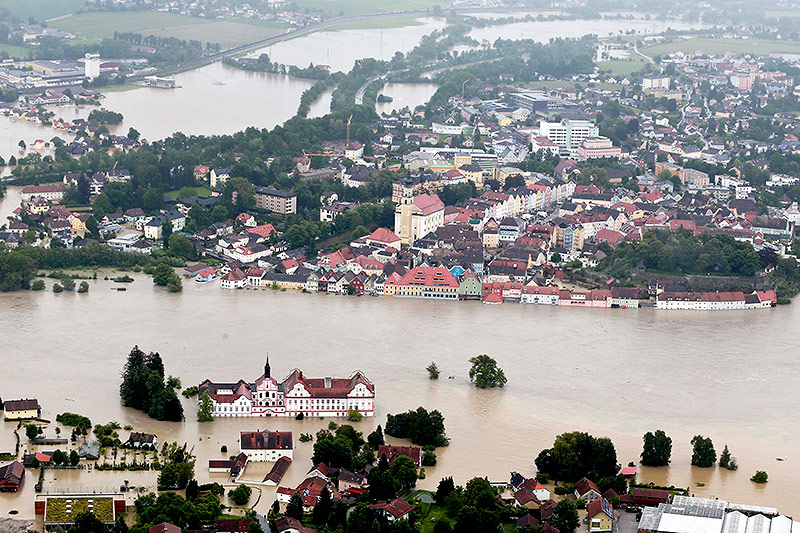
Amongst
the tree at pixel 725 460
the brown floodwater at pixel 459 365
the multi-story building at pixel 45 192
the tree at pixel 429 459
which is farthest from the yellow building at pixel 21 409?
the multi-story building at pixel 45 192

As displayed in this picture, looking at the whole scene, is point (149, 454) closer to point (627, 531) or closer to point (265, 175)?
point (627, 531)

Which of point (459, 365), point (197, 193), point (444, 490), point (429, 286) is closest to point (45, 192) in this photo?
point (197, 193)

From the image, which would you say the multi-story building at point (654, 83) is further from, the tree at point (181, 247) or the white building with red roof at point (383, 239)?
the tree at point (181, 247)

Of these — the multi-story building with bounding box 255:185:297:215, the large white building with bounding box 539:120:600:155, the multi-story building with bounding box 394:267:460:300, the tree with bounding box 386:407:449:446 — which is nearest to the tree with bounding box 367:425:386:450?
the tree with bounding box 386:407:449:446

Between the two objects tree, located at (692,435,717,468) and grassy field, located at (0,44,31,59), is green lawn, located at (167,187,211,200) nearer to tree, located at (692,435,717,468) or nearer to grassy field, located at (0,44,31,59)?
tree, located at (692,435,717,468)

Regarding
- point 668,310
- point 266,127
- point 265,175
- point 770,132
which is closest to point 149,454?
point 668,310
